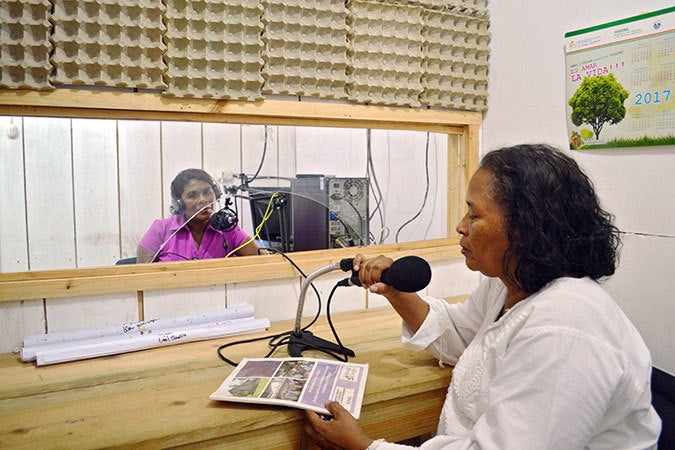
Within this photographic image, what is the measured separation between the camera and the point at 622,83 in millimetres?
1538

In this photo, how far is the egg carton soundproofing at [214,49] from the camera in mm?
1515

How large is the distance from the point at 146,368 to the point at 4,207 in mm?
663

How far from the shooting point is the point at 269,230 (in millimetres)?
1783

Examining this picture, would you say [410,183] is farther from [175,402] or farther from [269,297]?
[175,402]

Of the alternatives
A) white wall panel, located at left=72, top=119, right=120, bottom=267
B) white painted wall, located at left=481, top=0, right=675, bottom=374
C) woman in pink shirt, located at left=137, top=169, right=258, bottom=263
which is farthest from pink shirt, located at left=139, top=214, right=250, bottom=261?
white painted wall, located at left=481, top=0, right=675, bottom=374

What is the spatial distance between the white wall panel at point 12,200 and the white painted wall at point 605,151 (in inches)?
66.9

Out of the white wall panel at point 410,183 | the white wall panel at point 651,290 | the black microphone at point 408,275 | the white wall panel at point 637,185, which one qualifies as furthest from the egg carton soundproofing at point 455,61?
the black microphone at point 408,275

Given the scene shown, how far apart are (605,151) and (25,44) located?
5.81ft

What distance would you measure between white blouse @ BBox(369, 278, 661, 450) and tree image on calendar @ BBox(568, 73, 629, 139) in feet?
2.66

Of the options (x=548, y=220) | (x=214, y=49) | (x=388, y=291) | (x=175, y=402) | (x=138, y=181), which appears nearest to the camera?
(x=548, y=220)

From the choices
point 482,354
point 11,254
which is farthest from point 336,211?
point 11,254

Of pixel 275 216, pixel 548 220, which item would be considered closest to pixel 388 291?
pixel 548 220

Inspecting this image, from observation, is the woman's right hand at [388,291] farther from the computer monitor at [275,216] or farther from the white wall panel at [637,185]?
the white wall panel at [637,185]

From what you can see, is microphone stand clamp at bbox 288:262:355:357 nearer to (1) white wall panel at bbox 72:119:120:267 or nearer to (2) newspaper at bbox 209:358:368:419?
(2) newspaper at bbox 209:358:368:419
